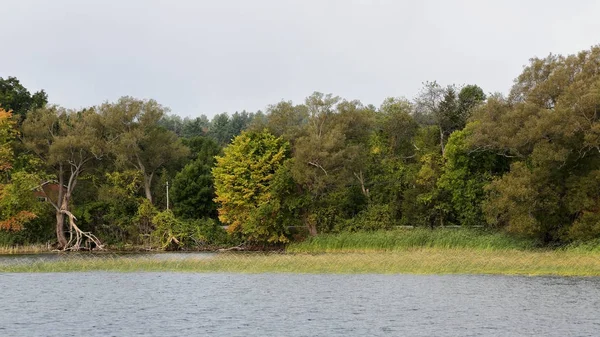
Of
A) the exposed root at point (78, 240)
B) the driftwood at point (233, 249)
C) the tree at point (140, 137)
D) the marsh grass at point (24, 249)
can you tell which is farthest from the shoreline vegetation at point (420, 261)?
the tree at point (140, 137)

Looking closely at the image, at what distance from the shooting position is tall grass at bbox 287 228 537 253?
6369 cm

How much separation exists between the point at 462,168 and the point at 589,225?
1550cm

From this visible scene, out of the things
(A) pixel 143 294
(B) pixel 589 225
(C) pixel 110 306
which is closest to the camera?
(C) pixel 110 306

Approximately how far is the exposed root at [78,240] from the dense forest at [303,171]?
0.40 m

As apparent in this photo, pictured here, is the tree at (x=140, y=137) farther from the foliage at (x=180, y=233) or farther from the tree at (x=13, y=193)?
the tree at (x=13, y=193)

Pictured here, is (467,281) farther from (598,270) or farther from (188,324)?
(188,324)

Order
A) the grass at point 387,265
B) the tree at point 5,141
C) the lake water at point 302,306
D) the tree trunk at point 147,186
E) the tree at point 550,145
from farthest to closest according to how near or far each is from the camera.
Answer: the tree trunk at point 147,186 < the tree at point 5,141 < the tree at point 550,145 < the grass at point 387,265 < the lake water at point 302,306

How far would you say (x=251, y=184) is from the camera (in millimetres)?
76875

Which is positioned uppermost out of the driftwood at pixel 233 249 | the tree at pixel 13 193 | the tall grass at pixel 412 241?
the tree at pixel 13 193

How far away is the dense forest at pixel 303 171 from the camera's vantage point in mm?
64125

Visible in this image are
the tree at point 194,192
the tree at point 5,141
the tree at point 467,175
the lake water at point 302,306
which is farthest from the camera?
the tree at point 194,192

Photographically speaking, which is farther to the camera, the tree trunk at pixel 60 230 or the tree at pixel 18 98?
the tree at pixel 18 98

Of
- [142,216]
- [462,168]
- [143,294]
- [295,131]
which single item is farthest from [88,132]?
[143,294]

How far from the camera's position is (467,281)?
43.2m
